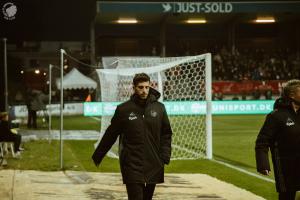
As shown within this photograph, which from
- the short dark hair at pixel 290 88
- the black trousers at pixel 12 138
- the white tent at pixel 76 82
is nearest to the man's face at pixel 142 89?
the short dark hair at pixel 290 88

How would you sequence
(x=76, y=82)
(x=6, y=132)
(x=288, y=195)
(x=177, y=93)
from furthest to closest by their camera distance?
(x=76, y=82) < (x=177, y=93) < (x=6, y=132) < (x=288, y=195)

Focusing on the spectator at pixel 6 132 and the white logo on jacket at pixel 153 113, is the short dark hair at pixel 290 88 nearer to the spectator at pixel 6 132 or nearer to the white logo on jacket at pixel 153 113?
the white logo on jacket at pixel 153 113

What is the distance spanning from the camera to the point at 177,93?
72.3 ft

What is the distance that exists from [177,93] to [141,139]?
15.4m

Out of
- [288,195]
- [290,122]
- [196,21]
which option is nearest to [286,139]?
[290,122]

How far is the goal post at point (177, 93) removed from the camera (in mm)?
16609

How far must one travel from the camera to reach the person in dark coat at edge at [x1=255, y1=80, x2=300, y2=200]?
672 centimetres

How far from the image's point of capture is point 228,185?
11.3 m

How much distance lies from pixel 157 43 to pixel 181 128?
3294 centimetres

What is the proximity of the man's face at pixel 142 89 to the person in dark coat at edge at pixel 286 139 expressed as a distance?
128cm

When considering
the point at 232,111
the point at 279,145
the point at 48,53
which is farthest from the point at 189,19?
the point at 279,145

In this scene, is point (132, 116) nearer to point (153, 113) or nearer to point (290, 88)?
point (153, 113)

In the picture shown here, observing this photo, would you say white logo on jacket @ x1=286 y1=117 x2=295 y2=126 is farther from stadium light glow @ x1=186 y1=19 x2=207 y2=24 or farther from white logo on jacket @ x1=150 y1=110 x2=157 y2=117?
stadium light glow @ x1=186 y1=19 x2=207 y2=24

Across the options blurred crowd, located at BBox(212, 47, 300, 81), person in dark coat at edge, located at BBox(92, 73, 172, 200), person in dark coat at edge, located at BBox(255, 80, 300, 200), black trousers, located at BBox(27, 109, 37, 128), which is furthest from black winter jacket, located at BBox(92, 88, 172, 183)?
blurred crowd, located at BBox(212, 47, 300, 81)
